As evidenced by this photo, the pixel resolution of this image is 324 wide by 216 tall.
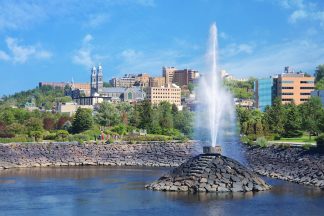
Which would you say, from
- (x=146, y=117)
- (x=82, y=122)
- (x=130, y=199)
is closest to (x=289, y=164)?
(x=130, y=199)

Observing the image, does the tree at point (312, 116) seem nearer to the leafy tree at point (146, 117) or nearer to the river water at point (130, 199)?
the river water at point (130, 199)

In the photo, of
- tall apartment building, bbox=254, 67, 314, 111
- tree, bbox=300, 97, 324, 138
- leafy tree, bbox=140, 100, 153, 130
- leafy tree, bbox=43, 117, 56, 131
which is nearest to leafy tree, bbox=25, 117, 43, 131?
leafy tree, bbox=43, 117, 56, 131

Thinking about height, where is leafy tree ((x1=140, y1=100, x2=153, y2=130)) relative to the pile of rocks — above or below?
above

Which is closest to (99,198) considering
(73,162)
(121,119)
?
(73,162)

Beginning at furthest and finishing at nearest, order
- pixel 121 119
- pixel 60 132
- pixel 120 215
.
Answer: pixel 121 119 < pixel 60 132 < pixel 120 215

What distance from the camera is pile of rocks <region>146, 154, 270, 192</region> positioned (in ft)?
168

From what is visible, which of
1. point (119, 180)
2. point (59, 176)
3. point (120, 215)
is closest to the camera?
point (120, 215)

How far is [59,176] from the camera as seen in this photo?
65438mm

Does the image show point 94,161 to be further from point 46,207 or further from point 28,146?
point 46,207

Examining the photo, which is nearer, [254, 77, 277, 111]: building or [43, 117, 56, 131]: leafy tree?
[43, 117, 56, 131]: leafy tree

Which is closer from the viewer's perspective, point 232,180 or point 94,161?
point 232,180

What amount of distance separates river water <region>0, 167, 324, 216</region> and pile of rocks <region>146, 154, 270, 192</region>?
1.46 m

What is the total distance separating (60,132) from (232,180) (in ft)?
173

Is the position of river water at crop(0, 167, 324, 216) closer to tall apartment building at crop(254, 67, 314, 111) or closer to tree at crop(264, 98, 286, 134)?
tree at crop(264, 98, 286, 134)
